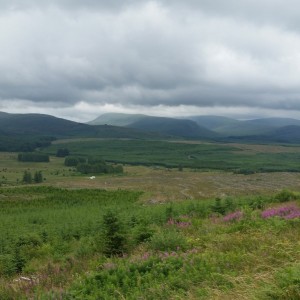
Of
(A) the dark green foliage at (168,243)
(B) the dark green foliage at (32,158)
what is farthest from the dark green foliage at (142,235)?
(B) the dark green foliage at (32,158)

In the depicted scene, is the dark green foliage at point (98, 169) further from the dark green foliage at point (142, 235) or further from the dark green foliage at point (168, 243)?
the dark green foliage at point (168, 243)

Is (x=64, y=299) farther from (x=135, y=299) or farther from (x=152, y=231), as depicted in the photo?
(x=152, y=231)

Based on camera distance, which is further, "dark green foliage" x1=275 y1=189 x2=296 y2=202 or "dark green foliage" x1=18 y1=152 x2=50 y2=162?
"dark green foliage" x1=18 y1=152 x2=50 y2=162

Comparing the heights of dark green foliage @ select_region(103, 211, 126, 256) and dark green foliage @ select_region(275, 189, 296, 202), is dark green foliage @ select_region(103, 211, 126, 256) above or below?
above

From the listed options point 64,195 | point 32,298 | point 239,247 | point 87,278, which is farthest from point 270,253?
point 64,195

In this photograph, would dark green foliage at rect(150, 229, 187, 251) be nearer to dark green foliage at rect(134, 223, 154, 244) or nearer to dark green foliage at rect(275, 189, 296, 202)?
dark green foliage at rect(134, 223, 154, 244)

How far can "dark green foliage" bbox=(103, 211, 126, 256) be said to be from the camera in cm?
1272

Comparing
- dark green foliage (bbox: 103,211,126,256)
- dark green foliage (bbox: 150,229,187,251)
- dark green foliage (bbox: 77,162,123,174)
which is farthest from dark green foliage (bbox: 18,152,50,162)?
dark green foliage (bbox: 150,229,187,251)

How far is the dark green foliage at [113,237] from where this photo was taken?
12.7 metres

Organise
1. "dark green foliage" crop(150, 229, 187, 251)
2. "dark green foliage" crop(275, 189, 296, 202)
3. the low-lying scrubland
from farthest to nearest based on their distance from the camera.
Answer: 1. "dark green foliage" crop(275, 189, 296, 202)
2. "dark green foliage" crop(150, 229, 187, 251)
3. the low-lying scrubland

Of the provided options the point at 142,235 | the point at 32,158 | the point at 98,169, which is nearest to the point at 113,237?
the point at 142,235

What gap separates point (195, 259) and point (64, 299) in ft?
10.9

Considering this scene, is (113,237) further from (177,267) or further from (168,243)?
(177,267)

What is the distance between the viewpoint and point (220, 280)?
24.5 ft
